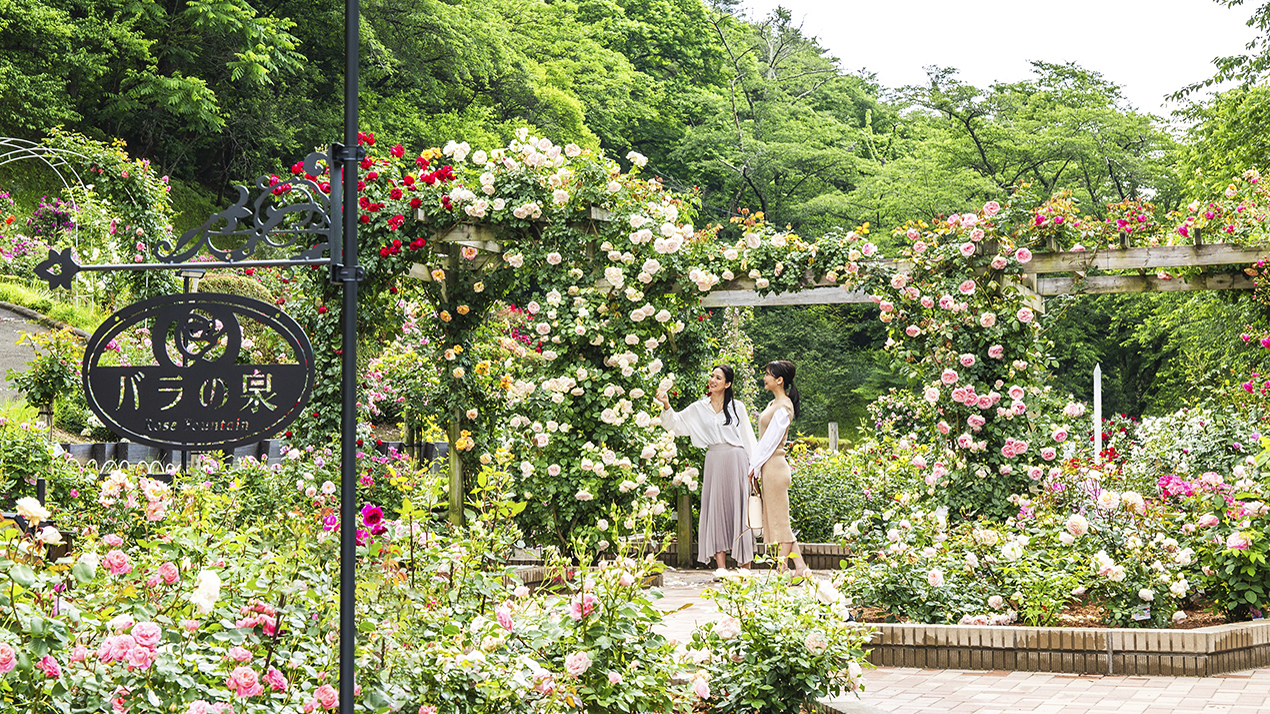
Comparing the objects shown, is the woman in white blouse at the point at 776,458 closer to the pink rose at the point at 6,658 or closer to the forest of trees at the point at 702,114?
the pink rose at the point at 6,658

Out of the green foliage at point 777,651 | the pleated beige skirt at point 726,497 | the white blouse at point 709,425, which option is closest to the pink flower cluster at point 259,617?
the green foliage at point 777,651

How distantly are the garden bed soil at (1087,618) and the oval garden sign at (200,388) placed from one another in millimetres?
3181

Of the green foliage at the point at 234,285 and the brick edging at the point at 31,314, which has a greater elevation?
the green foliage at the point at 234,285

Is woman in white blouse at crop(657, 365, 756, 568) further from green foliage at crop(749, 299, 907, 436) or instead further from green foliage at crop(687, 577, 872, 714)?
green foliage at crop(749, 299, 907, 436)

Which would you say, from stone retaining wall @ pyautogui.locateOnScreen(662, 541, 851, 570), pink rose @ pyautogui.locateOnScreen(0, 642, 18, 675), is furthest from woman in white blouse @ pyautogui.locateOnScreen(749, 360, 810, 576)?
pink rose @ pyautogui.locateOnScreen(0, 642, 18, 675)

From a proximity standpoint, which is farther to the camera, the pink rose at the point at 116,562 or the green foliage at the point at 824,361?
the green foliage at the point at 824,361

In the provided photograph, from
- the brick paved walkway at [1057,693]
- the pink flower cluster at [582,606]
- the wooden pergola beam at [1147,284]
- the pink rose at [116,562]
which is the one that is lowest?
the brick paved walkway at [1057,693]

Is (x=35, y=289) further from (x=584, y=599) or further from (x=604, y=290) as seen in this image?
(x=584, y=599)

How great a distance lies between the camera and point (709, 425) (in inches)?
293

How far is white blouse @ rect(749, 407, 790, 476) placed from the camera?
20.8 ft

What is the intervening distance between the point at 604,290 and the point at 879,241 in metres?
18.2

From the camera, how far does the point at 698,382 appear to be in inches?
307

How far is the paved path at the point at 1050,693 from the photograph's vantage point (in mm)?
3941

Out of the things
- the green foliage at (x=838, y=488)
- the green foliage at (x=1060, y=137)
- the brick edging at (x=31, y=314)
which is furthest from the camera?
the green foliage at (x=1060, y=137)
